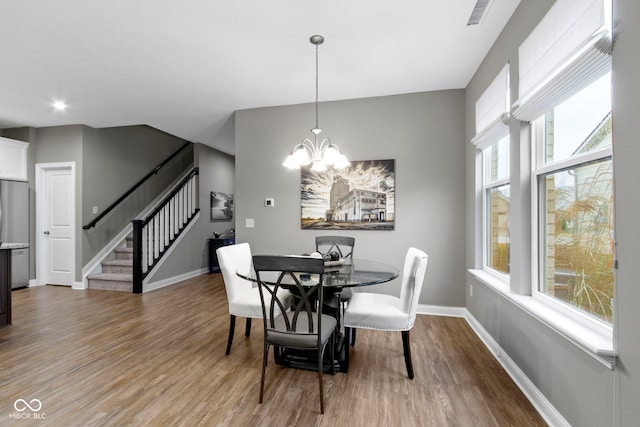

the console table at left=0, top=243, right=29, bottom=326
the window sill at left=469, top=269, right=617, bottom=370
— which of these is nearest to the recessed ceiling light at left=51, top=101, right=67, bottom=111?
the console table at left=0, top=243, right=29, bottom=326

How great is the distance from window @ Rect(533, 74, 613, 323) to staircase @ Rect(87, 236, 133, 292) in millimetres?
5467

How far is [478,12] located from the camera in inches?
88.8

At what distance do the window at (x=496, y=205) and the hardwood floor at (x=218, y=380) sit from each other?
32.1 inches

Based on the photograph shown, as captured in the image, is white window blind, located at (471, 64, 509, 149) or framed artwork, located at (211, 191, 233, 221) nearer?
white window blind, located at (471, 64, 509, 149)

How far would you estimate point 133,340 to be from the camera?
2.91 m

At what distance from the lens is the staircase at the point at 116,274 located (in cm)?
490

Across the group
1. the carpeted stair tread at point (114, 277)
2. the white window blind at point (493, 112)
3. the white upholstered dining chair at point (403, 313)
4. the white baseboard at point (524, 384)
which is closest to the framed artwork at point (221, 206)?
the carpeted stair tread at point (114, 277)

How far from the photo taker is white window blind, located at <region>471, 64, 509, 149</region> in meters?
2.43

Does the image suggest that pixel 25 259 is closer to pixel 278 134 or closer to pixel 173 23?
pixel 278 134

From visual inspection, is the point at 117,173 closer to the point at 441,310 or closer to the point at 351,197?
the point at 351,197

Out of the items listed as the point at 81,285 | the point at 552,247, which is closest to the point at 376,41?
the point at 552,247

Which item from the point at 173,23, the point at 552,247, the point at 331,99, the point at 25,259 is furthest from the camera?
the point at 25,259

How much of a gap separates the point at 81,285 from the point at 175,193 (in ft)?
6.89

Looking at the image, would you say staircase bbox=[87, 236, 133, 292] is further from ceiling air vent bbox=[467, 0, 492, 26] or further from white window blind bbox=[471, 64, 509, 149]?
ceiling air vent bbox=[467, 0, 492, 26]
